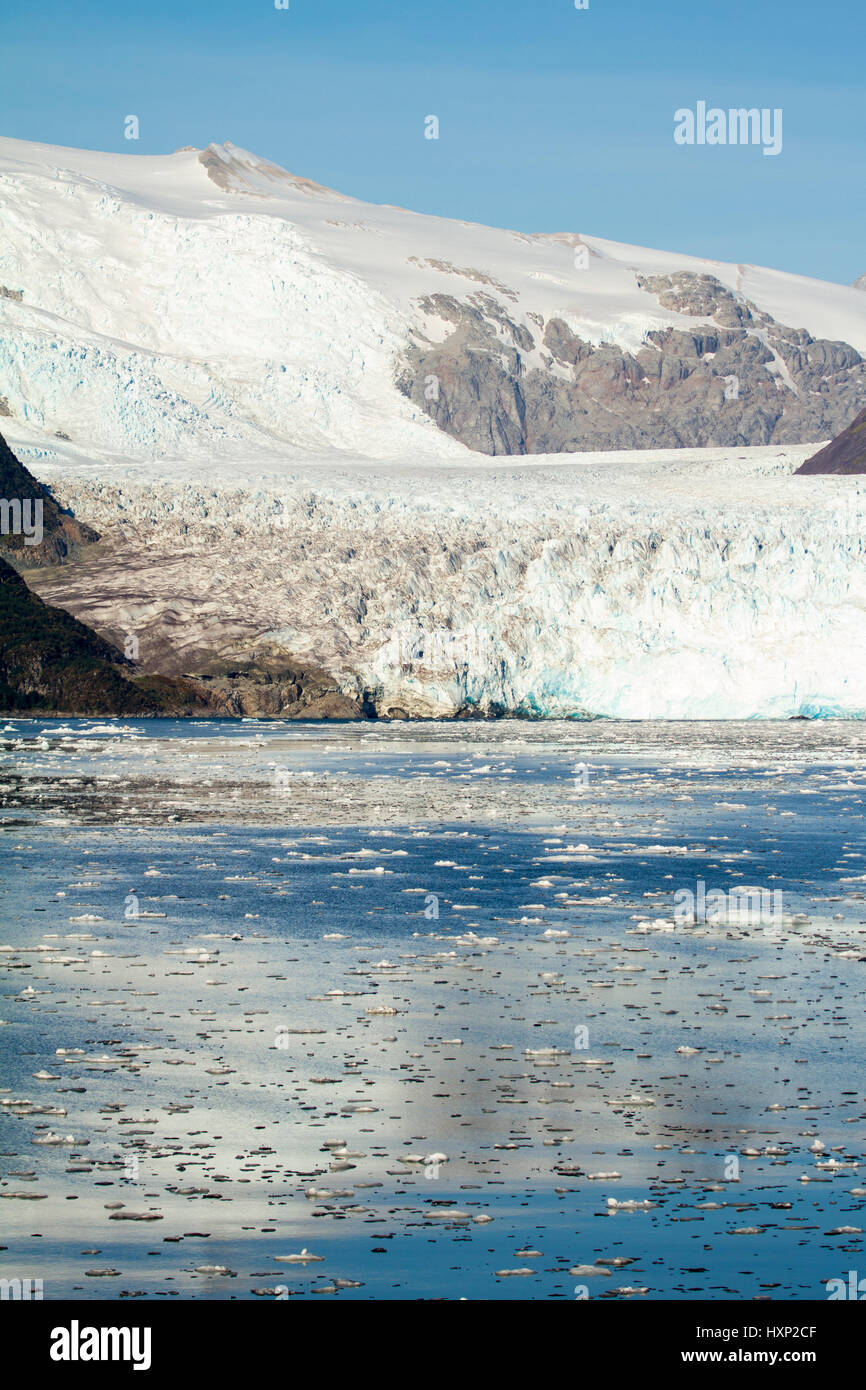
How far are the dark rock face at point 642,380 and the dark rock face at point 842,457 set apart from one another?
2737cm

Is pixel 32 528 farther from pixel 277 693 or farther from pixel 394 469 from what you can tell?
pixel 394 469

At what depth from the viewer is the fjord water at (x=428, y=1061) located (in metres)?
7.18

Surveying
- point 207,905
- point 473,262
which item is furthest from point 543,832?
point 473,262

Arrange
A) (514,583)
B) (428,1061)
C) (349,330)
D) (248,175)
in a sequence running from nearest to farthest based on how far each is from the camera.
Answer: (428,1061), (514,583), (349,330), (248,175)

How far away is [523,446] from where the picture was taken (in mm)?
107500

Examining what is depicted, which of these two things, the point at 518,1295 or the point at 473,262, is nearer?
the point at 518,1295

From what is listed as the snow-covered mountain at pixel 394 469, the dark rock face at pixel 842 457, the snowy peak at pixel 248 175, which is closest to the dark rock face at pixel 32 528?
the snow-covered mountain at pixel 394 469

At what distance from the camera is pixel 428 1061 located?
10.4 metres

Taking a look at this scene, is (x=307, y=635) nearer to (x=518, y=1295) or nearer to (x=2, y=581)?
(x=2, y=581)

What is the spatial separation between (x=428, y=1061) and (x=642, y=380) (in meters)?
107

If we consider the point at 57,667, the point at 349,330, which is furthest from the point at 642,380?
the point at 57,667

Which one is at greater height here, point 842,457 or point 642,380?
point 642,380

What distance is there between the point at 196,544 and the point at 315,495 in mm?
4510

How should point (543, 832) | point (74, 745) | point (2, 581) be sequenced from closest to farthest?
1. point (543, 832)
2. point (74, 745)
3. point (2, 581)
